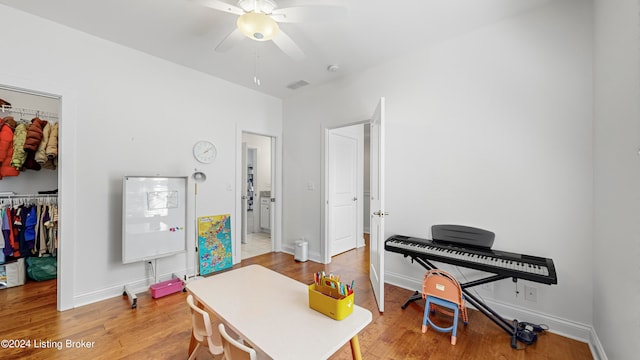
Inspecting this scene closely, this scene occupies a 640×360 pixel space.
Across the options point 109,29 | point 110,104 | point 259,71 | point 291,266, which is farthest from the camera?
point 291,266

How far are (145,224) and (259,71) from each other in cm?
234

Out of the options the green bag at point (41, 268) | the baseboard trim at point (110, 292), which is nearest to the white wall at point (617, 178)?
the baseboard trim at point (110, 292)

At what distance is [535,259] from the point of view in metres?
2.03

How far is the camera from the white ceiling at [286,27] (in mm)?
2096

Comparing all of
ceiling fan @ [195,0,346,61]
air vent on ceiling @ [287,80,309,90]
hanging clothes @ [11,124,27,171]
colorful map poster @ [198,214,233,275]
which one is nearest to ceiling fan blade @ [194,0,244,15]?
ceiling fan @ [195,0,346,61]

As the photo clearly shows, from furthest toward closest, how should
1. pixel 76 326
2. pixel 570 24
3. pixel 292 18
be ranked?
pixel 76 326
pixel 570 24
pixel 292 18

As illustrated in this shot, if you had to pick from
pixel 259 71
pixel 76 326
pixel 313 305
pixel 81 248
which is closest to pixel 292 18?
pixel 259 71

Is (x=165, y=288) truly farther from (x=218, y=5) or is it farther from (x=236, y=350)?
(x=218, y=5)

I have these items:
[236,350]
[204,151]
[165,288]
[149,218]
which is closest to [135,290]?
[165,288]

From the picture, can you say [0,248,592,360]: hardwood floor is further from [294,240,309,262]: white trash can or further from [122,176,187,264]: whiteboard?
[294,240,309,262]: white trash can

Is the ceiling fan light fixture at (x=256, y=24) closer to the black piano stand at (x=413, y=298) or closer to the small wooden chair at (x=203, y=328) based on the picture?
the small wooden chair at (x=203, y=328)

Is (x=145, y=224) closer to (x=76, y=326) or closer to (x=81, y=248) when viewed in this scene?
(x=81, y=248)

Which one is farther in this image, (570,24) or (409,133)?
(409,133)

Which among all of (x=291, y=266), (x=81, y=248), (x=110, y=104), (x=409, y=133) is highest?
(x=110, y=104)
